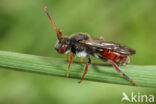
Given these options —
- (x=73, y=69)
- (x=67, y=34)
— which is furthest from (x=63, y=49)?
(x=67, y=34)

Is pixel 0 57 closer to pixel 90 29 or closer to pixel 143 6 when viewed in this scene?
pixel 90 29

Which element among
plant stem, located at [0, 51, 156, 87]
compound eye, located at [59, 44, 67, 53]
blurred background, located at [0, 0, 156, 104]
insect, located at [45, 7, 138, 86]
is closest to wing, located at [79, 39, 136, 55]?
insect, located at [45, 7, 138, 86]

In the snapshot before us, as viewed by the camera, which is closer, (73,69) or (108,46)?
(73,69)

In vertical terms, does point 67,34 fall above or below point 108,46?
above

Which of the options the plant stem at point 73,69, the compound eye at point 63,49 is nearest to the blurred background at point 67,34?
the compound eye at point 63,49

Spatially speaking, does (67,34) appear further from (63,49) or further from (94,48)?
(63,49)

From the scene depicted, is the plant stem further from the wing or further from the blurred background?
the blurred background

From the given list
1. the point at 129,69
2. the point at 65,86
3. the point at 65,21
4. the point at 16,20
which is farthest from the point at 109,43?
the point at 16,20
